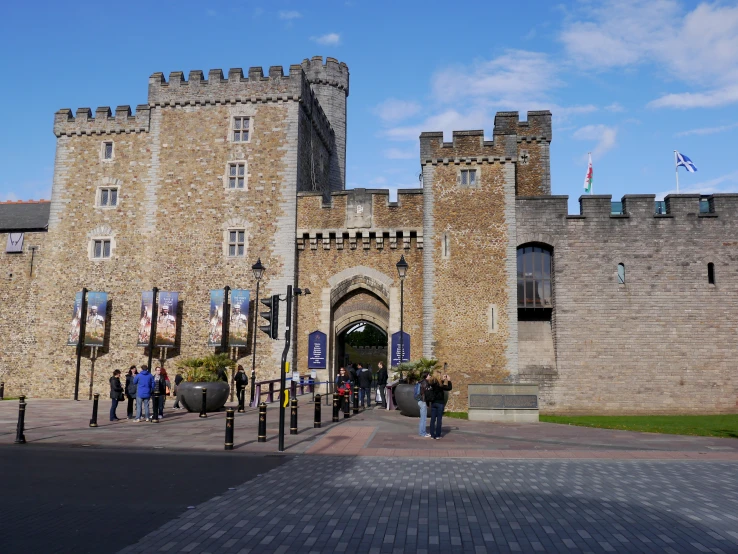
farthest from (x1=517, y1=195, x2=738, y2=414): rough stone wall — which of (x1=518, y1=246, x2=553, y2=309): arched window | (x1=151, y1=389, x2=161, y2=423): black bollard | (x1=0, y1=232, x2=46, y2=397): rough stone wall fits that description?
(x1=0, y1=232, x2=46, y2=397): rough stone wall

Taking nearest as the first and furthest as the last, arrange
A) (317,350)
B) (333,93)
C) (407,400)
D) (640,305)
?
(407,400), (640,305), (317,350), (333,93)

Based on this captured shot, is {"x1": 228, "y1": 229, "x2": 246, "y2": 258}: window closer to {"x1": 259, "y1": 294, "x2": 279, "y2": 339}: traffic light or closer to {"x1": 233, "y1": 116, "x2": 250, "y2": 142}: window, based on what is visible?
{"x1": 233, "y1": 116, "x2": 250, "y2": 142}: window

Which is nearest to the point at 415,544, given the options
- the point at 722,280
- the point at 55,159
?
the point at 722,280

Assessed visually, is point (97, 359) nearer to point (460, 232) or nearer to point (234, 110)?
point (234, 110)

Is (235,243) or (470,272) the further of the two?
(235,243)

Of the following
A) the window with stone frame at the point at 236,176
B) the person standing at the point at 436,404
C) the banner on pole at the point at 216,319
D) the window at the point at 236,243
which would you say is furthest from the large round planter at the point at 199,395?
the window with stone frame at the point at 236,176

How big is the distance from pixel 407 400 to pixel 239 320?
31.1 ft

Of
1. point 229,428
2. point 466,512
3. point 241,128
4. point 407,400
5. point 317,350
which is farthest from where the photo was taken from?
point 241,128

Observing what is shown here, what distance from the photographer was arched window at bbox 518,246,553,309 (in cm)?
2561

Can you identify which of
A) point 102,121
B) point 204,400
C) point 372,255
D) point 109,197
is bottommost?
point 204,400

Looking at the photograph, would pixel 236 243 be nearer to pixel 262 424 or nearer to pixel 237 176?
pixel 237 176

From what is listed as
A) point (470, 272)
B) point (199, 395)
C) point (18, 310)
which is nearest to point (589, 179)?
point (470, 272)

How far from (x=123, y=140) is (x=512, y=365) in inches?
812

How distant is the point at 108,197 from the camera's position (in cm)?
2845
